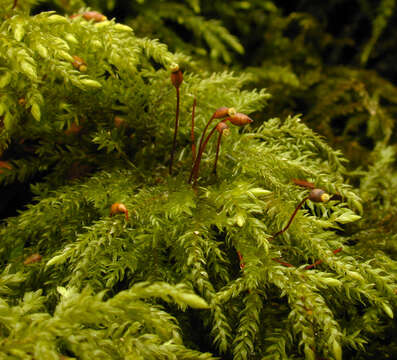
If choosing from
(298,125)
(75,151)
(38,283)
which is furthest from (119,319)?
(298,125)

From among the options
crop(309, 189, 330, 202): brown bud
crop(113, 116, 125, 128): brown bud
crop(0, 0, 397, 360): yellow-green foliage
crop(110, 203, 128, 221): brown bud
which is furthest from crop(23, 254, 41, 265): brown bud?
crop(309, 189, 330, 202): brown bud

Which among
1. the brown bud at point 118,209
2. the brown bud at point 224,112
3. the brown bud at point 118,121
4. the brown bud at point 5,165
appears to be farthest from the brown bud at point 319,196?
the brown bud at point 5,165

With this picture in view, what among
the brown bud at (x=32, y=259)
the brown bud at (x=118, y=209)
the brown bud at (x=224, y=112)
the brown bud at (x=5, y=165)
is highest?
the brown bud at (x=224, y=112)

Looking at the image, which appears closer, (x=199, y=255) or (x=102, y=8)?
(x=199, y=255)

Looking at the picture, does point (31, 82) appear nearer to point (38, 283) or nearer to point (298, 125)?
point (38, 283)

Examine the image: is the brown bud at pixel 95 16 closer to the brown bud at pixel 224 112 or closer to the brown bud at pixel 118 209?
the brown bud at pixel 224 112

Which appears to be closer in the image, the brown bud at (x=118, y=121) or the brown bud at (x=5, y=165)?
the brown bud at (x=5, y=165)

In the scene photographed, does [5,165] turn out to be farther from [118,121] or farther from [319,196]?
[319,196]

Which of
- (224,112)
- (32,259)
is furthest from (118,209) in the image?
(224,112)

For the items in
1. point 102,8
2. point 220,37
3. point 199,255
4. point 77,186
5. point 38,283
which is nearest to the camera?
point 199,255

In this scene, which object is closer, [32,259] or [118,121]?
[32,259]

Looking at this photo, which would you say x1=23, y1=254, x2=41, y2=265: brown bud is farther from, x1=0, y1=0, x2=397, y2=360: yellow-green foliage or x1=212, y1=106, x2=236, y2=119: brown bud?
x1=212, y1=106, x2=236, y2=119: brown bud
